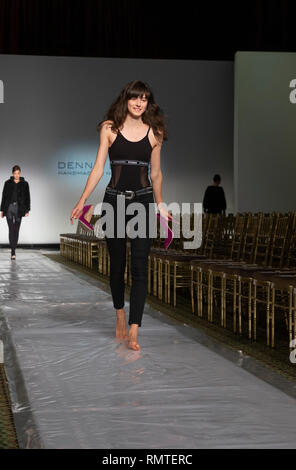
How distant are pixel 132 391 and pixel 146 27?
1453 centimetres

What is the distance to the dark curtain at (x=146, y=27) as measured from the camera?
53.8ft

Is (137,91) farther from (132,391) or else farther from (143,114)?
(132,391)

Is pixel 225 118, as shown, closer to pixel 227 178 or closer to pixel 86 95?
pixel 227 178

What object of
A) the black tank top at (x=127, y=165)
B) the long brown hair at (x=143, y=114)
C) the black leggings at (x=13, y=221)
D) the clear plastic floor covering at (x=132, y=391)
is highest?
the long brown hair at (x=143, y=114)

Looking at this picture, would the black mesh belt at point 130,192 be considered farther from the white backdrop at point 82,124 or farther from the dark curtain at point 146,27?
the dark curtain at point 146,27

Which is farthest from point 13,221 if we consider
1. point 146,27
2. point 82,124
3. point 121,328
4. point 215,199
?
point 121,328

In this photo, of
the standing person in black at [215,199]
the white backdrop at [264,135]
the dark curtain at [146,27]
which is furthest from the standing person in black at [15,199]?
the dark curtain at [146,27]

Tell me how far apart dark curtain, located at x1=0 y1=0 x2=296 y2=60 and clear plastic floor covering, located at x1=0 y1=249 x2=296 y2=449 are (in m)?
12.1

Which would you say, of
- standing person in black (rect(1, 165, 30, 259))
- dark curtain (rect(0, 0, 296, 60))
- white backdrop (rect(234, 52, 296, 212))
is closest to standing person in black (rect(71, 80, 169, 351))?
standing person in black (rect(1, 165, 30, 259))

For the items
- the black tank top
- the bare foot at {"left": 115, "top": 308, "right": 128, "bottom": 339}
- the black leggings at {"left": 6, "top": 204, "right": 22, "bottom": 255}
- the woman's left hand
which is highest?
the black tank top

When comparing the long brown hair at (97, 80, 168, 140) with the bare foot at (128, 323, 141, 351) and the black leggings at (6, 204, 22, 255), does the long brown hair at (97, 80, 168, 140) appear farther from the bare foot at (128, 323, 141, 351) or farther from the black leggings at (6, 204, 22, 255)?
the black leggings at (6, 204, 22, 255)

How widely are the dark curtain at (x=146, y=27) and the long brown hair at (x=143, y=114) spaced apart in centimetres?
1303

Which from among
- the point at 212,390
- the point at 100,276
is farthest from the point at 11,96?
the point at 212,390

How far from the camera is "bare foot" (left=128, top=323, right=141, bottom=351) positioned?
403 cm
